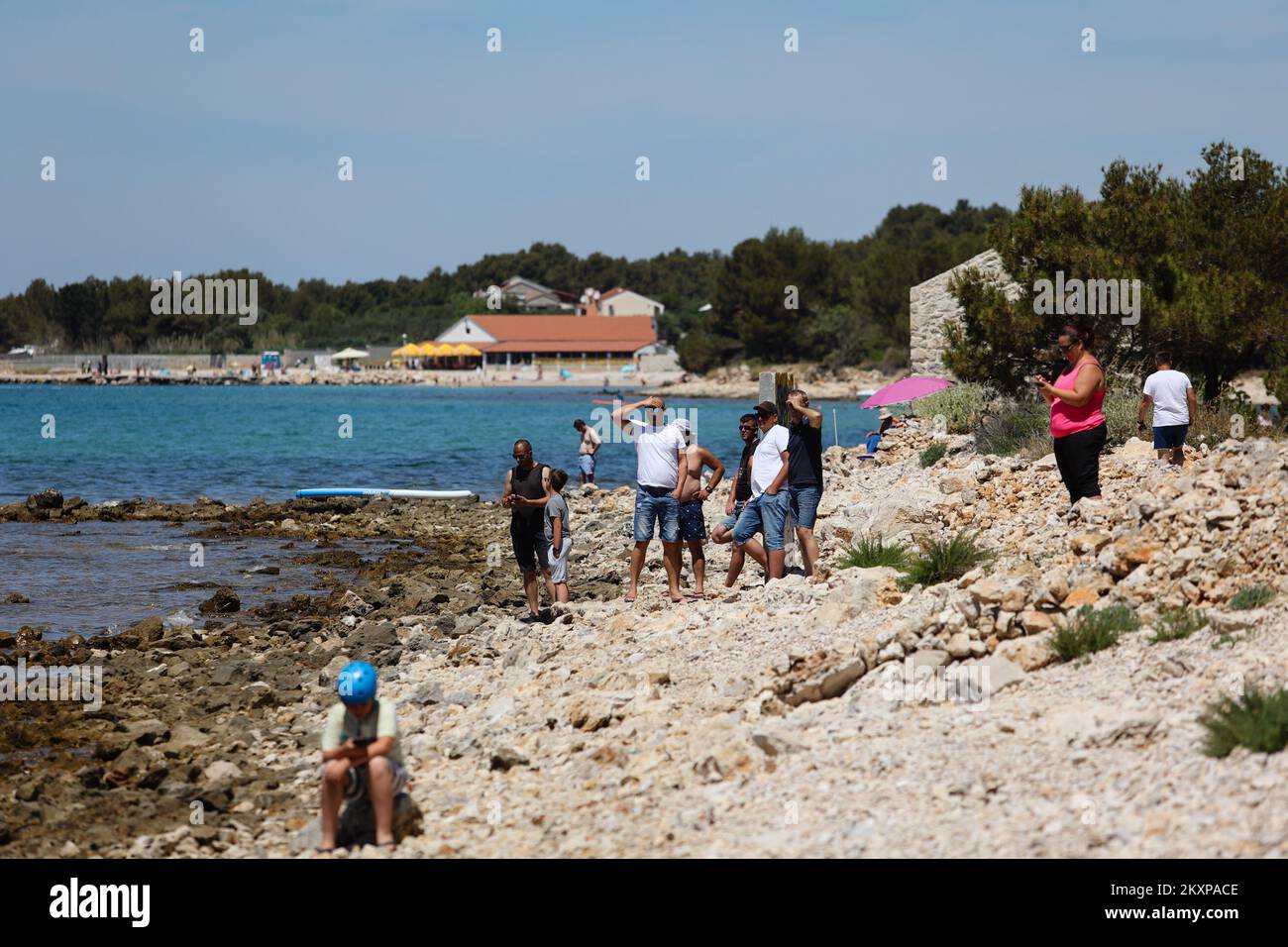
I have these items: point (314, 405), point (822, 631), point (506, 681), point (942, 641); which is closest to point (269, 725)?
point (506, 681)

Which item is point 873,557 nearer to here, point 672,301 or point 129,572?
point 129,572

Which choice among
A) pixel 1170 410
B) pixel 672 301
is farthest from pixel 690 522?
pixel 672 301

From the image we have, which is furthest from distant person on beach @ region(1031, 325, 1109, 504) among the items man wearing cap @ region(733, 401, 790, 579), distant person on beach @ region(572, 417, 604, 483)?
distant person on beach @ region(572, 417, 604, 483)

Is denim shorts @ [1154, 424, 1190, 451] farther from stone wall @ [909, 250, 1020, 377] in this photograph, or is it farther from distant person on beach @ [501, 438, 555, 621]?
stone wall @ [909, 250, 1020, 377]

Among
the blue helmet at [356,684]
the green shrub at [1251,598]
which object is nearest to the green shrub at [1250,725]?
the green shrub at [1251,598]

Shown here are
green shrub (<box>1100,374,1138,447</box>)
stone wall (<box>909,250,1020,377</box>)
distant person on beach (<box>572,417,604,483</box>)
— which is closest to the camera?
green shrub (<box>1100,374,1138,447</box>)

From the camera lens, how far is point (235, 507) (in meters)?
27.4

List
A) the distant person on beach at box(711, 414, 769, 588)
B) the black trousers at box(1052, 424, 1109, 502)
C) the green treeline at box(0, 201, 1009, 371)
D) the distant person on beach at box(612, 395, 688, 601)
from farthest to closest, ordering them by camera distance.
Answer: the green treeline at box(0, 201, 1009, 371), the distant person on beach at box(711, 414, 769, 588), the distant person on beach at box(612, 395, 688, 601), the black trousers at box(1052, 424, 1109, 502)

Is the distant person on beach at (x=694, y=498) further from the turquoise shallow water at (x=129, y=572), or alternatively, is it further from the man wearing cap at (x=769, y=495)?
the turquoise shallow water at (x=129, y=572)

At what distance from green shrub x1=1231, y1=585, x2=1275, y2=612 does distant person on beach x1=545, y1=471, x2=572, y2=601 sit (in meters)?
5.91

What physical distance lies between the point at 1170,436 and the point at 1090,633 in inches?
317

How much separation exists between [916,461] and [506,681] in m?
14.4

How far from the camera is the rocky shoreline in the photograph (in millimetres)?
6719
